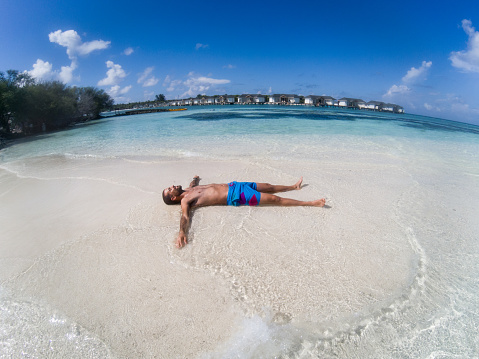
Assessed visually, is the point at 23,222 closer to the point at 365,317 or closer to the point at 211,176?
the point at 211,176

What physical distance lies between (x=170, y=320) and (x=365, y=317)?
1803 millimetres

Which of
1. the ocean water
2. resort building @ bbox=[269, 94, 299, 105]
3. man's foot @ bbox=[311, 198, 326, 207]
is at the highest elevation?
resort building @ bbox=[269, 94, 299, 105]

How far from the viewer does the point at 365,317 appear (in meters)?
2.12

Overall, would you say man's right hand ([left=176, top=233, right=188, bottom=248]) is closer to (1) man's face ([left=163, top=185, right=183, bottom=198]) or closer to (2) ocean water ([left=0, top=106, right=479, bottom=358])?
(2) ocean water ([left=0, top=106, right=479, bottom=358])

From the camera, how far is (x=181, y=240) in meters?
3.13

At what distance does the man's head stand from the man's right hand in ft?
3.43

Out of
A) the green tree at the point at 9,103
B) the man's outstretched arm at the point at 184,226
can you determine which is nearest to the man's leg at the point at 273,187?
the man's outstretched arm at the point at 184,226

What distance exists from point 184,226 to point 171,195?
864 mm

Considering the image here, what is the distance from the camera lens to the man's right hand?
307 cm

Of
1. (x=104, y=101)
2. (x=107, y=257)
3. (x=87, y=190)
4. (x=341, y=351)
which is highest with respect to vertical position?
(x=104, y=101)

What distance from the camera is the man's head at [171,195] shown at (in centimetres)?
401

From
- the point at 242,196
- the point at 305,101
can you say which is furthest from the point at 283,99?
the point at 242,196

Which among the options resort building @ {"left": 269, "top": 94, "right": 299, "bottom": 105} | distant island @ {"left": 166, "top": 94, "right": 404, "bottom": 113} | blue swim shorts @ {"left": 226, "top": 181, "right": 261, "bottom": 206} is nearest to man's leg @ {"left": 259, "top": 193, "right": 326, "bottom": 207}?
blue swim shorts @ {"left": 226, "top": 181, "right": 261, "bottom": 206}

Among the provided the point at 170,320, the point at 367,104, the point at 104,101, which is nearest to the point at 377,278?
the point at 170,320
